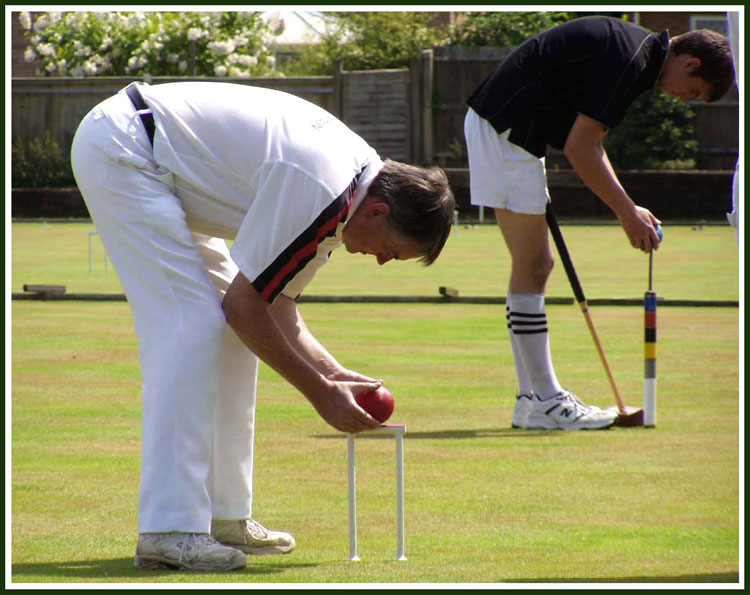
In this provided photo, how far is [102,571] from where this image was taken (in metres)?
3.64

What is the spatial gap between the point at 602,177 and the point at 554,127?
42 centimetres

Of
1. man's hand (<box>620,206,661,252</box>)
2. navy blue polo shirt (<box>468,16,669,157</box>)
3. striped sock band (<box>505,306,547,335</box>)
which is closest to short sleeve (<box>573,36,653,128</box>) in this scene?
navy blue polo shirt (<box>468,16,669,157</box>)

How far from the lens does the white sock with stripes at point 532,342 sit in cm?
610

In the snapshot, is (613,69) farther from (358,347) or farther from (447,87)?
(447,87)

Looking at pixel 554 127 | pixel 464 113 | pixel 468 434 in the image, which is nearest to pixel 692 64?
pixel 554 127

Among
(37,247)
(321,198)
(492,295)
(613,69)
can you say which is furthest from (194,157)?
(37,247)

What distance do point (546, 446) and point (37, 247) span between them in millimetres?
13259

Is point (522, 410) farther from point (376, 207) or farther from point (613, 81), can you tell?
point (376, 207)

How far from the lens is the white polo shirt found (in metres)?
3.53

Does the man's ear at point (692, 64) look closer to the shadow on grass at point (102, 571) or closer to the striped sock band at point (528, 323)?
the striped sock band at point (528, 323)

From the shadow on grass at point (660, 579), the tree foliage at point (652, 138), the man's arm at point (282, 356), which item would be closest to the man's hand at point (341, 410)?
the man's arm at point (282, 356)

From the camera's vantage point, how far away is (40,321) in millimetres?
10086

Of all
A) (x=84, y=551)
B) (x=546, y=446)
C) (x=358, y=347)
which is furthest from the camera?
(x=358, y=347)

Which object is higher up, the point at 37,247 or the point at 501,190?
the point at 501,190
